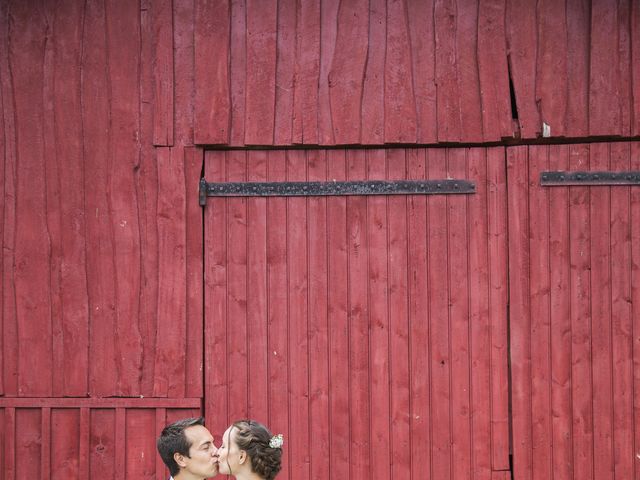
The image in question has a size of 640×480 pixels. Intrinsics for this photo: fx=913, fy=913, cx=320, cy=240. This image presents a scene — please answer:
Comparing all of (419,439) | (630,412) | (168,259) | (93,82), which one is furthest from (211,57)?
(630,412)

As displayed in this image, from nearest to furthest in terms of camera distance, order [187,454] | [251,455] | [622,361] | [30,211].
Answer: [251,455] < [187,454] < [622,361] < [30,211]

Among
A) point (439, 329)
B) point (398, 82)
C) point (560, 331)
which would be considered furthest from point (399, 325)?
point (398, 82)

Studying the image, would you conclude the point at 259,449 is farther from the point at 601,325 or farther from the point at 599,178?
the point at 599,178

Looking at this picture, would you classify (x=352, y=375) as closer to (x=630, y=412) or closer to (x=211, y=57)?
(x=630, y=412)

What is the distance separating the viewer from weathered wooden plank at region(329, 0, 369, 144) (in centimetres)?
514

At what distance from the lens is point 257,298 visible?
203 inches

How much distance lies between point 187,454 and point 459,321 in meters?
1.93

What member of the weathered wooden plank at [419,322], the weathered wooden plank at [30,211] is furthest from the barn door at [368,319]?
the weathered wooden plank at [30,211]

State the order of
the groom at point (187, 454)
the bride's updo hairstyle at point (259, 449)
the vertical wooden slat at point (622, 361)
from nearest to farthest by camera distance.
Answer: the bride's updo hairstyle at point (259, 449), the groom at point (187, 454), the vertical wooden slat at point (622, 361)

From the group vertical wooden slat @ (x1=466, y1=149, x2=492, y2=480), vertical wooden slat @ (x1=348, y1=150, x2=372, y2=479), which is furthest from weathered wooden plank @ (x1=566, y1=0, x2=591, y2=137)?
vertical wooden slat @ (x1=348, y1=150, x2=372, y2=479)

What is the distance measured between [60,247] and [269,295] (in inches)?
47.8

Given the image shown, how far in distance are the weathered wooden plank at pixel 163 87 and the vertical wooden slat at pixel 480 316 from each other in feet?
5.63

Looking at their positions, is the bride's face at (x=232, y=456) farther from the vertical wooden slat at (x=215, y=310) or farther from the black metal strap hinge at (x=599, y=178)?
the black metal strap hinge at (x=599, y=178)

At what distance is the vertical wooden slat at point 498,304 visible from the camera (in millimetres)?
5078
